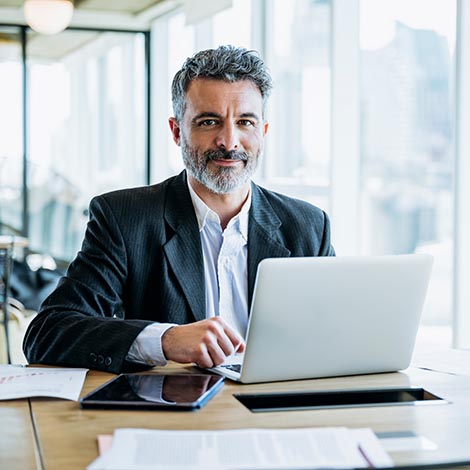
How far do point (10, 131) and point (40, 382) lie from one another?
6.46 m

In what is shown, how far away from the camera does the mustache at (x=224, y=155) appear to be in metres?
2.28

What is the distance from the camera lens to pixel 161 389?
1.58 meters

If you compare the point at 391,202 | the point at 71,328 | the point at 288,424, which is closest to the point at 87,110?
the point at 391,202

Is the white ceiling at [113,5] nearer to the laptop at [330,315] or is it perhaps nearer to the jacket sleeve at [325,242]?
the jacket sleeve at [325,242]

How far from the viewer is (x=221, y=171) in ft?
7.50

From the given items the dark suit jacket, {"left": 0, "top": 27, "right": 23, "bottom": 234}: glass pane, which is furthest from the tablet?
{"left": 0, "top": 27, "right": 23, "bottom": 234}: glass pane

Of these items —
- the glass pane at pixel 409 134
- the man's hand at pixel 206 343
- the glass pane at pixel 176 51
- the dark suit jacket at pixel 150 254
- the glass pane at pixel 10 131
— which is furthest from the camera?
the glass pane at pixel 10 131

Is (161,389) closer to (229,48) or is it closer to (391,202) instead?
(229,48)

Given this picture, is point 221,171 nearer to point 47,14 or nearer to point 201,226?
point 201,226

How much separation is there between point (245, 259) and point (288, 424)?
946mm

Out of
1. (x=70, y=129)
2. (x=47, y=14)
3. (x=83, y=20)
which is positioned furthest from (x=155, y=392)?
(x=83, y=20)

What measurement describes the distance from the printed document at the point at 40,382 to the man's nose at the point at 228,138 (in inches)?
30.3

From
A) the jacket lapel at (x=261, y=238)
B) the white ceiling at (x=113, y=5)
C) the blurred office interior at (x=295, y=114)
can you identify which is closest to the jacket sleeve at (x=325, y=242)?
the jacket lapel at (x=261, y=238)

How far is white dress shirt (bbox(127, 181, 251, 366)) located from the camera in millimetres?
2266
